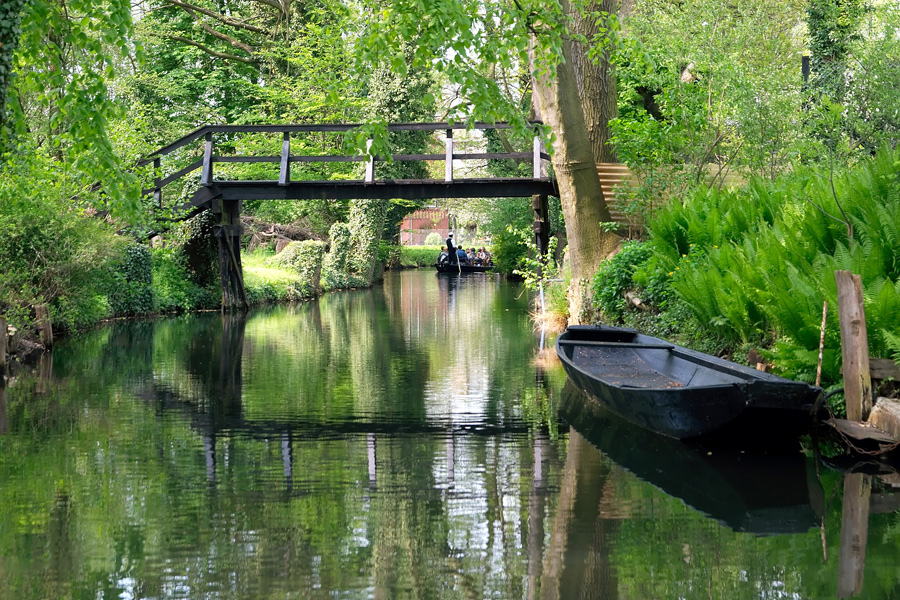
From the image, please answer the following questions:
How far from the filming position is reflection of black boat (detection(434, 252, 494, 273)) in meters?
50.3

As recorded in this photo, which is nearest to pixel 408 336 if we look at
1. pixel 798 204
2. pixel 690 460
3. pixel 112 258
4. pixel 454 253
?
pixel 112 258

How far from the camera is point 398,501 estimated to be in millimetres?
6645

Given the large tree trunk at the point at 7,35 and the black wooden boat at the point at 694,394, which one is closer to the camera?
the black wooden boat at the point at 694,394

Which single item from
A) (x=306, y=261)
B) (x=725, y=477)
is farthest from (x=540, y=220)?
(x=725, y=477)

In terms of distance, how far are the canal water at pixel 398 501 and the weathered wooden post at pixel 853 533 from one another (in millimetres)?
19

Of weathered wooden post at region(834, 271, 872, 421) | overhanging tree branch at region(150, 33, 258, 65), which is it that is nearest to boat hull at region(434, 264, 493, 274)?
overhanging tree branch at region(150, 33, 258, 65)

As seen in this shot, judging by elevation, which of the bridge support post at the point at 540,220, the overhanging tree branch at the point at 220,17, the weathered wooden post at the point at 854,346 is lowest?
the weathered wooden post at the point at 854,346

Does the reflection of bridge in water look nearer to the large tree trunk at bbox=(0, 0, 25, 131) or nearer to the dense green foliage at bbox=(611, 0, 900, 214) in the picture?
the large tree trunk at bbox=(0, 0, 25, 131)

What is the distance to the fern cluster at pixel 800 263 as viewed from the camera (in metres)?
8.43

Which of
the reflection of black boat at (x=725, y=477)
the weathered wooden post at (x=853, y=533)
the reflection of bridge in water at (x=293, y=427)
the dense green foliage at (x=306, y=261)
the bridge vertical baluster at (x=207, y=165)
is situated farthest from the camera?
the dense green foliage at (x=306, y=261)

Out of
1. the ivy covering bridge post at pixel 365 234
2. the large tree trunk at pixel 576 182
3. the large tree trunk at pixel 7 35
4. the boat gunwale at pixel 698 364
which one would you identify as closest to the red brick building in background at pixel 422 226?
the ivy covering bridge post at pixel 365 234

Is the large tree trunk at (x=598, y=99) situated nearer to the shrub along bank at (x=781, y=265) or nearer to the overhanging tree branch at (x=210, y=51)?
the shrub along bank at (x=781, y=265)

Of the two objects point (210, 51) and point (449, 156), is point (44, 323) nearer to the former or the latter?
point (449, 156)

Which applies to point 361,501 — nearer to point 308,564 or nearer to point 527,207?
point 308,564
